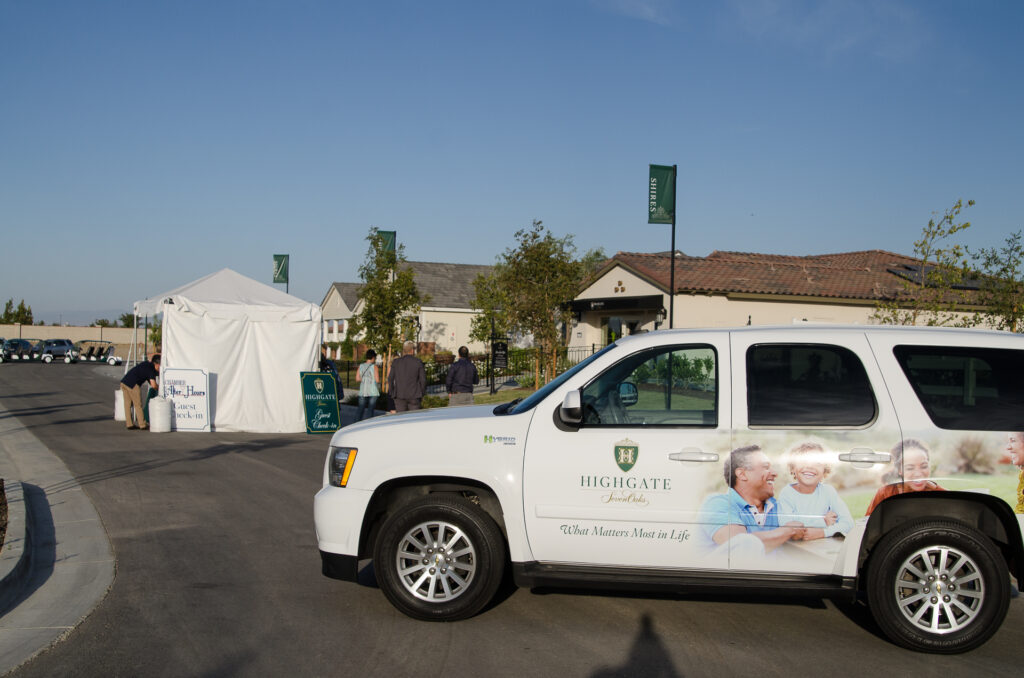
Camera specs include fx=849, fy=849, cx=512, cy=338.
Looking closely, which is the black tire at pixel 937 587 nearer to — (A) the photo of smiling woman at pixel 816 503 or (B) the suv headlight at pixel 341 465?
(A) the photo of smiling woman at pixel 816 503

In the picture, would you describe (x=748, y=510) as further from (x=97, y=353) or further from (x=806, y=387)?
(x=97, y=353)

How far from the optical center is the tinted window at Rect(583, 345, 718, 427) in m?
5.59

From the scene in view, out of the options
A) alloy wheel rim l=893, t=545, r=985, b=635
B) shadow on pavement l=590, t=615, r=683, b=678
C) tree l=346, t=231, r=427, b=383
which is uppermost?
tree l=346, t=231, r=427, b=383

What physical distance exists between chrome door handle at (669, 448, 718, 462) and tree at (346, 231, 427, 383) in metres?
22.2

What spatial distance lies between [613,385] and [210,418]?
13.8m

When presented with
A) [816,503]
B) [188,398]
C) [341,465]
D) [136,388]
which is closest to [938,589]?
[816,503]

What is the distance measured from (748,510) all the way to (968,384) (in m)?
1.63

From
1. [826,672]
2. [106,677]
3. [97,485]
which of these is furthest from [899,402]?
[97,485]

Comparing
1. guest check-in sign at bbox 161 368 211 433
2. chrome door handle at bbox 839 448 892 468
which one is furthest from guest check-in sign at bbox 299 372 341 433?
chrome door handle at bbox 839 448 892 468

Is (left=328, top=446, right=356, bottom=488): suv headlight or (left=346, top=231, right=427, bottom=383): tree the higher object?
(left=346, top=231, right=427, bottom=383): tree

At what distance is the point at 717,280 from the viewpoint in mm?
26625

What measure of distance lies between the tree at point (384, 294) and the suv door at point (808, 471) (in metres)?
22.3

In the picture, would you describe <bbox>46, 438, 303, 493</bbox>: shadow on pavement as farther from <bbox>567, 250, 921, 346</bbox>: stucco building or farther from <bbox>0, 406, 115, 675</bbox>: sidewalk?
<bbox>567, 250, 921, 346</bbox>: stucco building

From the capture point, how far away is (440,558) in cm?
562
